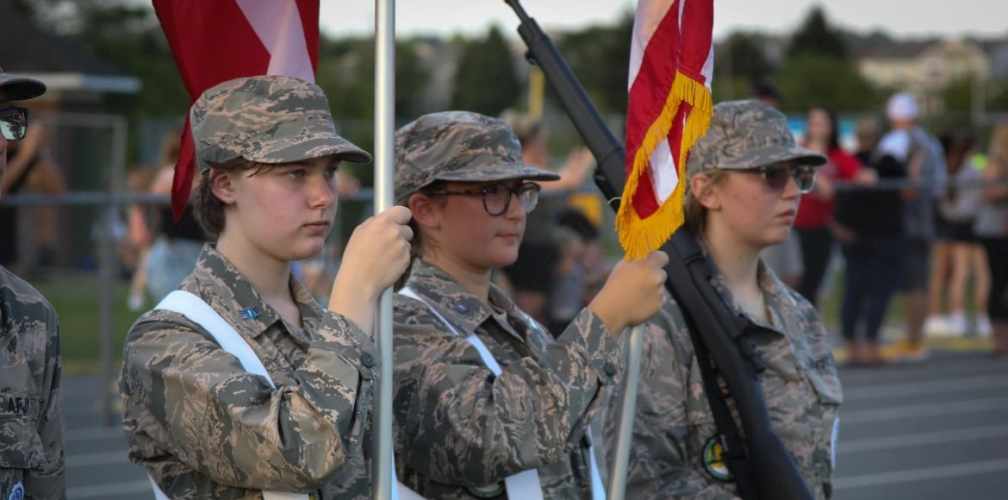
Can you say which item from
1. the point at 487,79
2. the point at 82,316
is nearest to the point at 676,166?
the point at 82,316

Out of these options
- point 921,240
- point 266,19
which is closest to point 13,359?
point 266,19

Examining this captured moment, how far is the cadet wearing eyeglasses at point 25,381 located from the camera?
9.78 feet

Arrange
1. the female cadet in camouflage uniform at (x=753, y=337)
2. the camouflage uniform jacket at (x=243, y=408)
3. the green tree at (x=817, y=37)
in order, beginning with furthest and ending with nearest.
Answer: the green tree at (x=817, y=37) < the female cadet in camouflage uniform at (x=753, y=337) < the camouflage uniform jacket at (x=243, y=408)

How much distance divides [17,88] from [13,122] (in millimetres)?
77

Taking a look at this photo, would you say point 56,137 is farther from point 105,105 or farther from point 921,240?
point 105,105

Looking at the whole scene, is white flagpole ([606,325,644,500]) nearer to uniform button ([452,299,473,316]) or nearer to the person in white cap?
uniform button ([452,299,473,316])

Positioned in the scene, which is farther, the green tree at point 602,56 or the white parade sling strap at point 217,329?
the green tree at point 602,56

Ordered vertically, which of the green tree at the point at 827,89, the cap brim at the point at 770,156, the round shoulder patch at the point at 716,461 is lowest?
the green tree at the point at 827,89

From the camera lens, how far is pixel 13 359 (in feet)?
9.95

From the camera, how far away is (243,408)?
290 centimetres

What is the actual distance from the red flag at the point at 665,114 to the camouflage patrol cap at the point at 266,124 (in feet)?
2.83

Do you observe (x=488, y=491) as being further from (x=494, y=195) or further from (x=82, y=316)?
(x=82, y=316)

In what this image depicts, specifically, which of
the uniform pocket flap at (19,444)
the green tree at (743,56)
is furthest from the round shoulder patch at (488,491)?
the green tree at (743,56)

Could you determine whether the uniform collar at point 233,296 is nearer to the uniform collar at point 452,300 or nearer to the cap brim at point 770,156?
the uniform collar at point 452,300
